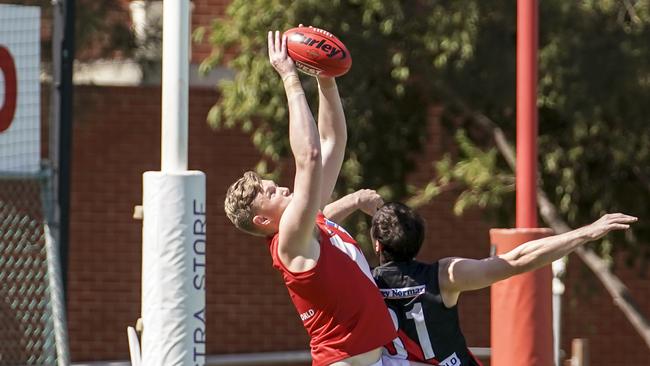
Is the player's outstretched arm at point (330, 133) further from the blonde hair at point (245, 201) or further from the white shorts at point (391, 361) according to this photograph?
the white shorts at point (391, 361)

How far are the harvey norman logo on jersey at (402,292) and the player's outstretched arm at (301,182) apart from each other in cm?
69

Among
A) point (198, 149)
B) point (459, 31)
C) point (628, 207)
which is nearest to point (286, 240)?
point (459, 31)

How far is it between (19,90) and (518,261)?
4043 millimetres

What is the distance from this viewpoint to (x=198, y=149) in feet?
48.3

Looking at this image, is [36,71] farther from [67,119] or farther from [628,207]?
[628,207]

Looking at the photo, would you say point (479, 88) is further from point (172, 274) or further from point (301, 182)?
point (301, 182)

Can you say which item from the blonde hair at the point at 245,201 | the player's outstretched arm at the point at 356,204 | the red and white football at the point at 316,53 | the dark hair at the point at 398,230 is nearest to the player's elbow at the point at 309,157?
the blonde hair at the point at 245,201

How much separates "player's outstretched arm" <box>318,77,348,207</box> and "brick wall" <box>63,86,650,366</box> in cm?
797

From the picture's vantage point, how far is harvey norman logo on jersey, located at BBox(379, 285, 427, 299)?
6.00 meters

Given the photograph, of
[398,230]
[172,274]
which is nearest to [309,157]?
[398,230]

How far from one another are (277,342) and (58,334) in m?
6.92

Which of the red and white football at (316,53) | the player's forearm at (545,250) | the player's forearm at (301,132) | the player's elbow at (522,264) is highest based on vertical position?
the red and white football at (316,53)

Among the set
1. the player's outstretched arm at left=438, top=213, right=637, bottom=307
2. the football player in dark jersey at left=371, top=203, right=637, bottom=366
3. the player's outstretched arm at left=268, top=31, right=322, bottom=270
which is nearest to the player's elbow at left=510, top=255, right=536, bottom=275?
the player's outstretched arm at left=438, top=213, right=637, bottom=307

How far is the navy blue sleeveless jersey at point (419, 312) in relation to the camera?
19.7 ft
